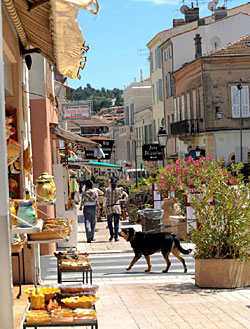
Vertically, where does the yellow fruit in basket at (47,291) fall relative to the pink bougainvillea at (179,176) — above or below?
below

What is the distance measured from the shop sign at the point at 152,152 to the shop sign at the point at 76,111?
6700 millimetres

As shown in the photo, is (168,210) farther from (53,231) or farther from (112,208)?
(53,231)

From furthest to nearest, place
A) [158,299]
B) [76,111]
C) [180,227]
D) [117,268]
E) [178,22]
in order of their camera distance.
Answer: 1. [178,22]
2. [76,111]
3. [180,227]
4. [117,268]
5. [158,299]

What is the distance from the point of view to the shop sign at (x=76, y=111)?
2681cm

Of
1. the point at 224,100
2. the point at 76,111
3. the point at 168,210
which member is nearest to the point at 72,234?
the point at 168,210

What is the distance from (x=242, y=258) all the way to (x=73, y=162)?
698 inches

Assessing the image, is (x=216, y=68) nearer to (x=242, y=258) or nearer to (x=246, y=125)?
(x=246, y=125)

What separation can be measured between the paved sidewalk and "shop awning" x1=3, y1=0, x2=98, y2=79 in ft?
10.0

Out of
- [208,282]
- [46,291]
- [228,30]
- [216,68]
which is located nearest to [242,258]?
[208,282]

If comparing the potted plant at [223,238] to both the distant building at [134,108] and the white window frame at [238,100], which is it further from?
the distant building at [134,108]

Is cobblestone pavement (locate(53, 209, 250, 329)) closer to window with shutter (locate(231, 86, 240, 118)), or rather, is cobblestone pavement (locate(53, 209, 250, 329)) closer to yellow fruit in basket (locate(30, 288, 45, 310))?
yellow fruit in basket (locate(30, 288, 45, 310))

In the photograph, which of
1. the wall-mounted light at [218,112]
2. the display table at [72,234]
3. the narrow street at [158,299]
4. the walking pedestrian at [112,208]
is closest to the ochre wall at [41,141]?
the display table at [72,234]

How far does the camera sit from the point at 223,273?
11992 millimetres

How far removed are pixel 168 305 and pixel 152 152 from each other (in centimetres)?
2327
